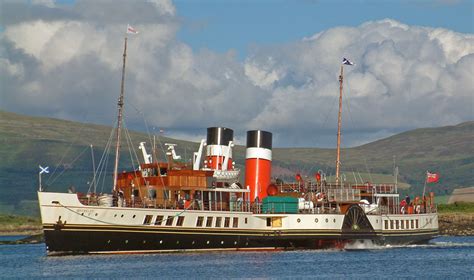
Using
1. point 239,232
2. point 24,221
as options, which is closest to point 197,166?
point 239,232

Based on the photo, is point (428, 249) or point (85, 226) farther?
point (428, 249)

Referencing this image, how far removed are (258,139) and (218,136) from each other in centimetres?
328

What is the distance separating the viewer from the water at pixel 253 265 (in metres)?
63.3

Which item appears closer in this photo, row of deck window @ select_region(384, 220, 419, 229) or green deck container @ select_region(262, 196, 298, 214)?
green deck container @ select_region(262, 196, 298, 214)

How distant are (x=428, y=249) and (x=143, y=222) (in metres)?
28.5

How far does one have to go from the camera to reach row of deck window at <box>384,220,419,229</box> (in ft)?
286

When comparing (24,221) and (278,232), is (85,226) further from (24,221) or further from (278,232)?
(24,221)

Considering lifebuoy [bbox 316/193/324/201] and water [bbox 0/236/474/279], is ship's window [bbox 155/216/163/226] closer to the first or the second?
water [bbox 0/236/474/279]

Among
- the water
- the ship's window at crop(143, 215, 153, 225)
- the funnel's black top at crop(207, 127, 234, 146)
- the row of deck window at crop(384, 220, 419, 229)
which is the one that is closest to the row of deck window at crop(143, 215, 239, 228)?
the ship's window at crop(143, 215, 153, 225)

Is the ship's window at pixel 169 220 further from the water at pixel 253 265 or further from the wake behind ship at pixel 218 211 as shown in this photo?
the water at pixel 253 265

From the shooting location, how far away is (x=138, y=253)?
72.8m

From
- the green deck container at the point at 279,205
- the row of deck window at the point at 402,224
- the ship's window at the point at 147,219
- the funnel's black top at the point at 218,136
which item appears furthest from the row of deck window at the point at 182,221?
the row of deck window at the point at 402,224

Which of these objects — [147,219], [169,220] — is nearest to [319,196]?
[169,220]

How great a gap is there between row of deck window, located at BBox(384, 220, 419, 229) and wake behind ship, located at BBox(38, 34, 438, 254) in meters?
0.11
